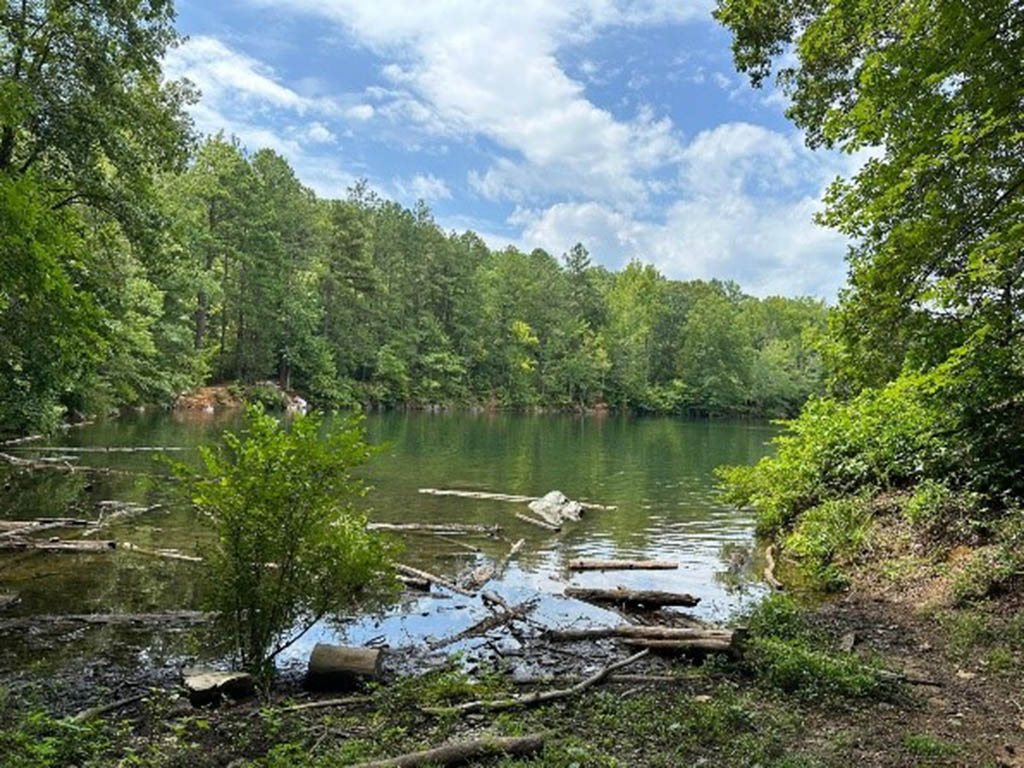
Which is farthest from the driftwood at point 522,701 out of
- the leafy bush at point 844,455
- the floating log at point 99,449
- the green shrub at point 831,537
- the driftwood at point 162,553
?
the floating log at point 99,449

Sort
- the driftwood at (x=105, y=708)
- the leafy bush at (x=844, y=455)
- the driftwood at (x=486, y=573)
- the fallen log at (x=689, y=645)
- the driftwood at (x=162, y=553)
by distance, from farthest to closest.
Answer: the leafy bush at (x=844, y=455) → the driftwood at (x=162, y=553) → the driftwood at (x=486, y=573) → the fallen log at (x=689, y=645) → the driftwood at (x=105, y=708)

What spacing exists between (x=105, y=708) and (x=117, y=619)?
3.31 meters

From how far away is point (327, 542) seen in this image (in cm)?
738

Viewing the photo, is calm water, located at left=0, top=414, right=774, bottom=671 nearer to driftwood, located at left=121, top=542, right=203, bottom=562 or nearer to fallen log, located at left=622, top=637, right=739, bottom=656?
driftwood, located at left=121, top=542, right=203, bottom=562

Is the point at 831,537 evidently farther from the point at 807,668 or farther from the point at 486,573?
the point at 807,668

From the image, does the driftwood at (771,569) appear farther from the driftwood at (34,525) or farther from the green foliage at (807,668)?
the driftwood at (34,525)

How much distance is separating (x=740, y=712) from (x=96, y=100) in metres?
16.5

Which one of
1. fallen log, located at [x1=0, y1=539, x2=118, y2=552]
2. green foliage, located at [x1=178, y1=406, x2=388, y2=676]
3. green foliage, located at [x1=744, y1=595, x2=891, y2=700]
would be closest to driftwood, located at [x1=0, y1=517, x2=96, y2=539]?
fallen log, located at [x1=0, y1=539, x2=118, y2=552]

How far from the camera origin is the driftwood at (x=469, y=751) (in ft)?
16.7

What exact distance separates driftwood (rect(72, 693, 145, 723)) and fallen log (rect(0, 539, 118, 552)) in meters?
6.72

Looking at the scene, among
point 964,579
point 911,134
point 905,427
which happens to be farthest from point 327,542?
point 905,427

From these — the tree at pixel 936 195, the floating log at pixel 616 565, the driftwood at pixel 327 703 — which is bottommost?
the floating log at pixel 616 565

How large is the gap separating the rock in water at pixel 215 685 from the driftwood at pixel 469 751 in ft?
7.62

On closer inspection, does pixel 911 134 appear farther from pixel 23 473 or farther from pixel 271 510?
pixel 23 473
